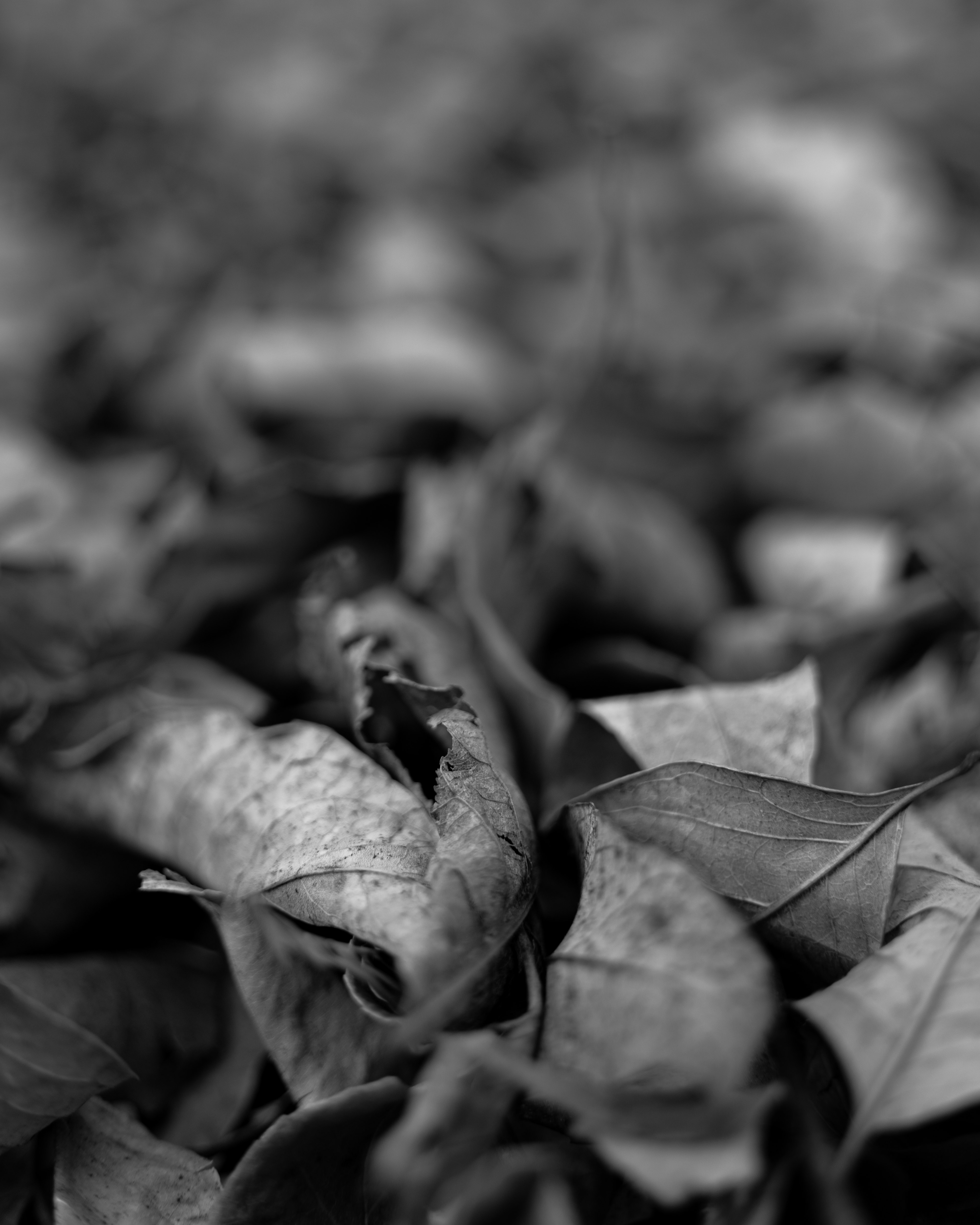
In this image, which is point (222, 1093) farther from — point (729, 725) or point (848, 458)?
point (848, 458)

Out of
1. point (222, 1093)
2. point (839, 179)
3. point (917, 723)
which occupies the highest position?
point (839, 179)

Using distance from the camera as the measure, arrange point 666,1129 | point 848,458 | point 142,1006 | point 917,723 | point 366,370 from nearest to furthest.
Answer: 1. point 666,1129
2. point 142,1006
3. point 917,723
4. point 848,458
5. point 366,370

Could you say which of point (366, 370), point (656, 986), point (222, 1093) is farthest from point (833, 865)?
point (366, 370)

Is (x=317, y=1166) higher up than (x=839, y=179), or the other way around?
(x=839, y=179)

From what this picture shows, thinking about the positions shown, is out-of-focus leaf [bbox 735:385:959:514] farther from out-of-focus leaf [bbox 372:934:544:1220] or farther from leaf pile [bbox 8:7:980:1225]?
out-of-focus leaf [bbox 372:934:544:1220]

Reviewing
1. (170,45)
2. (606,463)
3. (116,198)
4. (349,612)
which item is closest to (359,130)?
(116,198)

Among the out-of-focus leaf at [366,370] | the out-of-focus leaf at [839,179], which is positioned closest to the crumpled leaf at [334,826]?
the out-of-focus leaf at [366,370]
